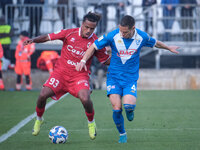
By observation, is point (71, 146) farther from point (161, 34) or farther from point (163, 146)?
point (161, 34)

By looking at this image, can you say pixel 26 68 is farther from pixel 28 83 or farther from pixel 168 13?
Answer: pixel 168 13

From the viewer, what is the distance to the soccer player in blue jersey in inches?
294

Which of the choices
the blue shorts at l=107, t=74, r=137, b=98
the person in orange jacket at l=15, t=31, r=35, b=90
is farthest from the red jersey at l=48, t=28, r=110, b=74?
the person in orange jacket at l=15, t=31, r=35, b=90

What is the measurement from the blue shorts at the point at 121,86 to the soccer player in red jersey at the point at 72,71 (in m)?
0.38

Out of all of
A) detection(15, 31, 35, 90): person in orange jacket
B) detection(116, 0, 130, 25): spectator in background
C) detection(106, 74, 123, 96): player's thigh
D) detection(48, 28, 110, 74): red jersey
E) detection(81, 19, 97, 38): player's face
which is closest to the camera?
detection(106, 74, 123, 96): player's thigh

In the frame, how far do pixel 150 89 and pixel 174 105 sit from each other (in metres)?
5.45

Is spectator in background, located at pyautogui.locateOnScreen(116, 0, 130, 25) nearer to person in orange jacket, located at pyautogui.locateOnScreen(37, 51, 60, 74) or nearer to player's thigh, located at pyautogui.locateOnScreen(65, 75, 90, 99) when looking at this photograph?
A: person in orange jacket, located at pyautogui.locateOnScreen(37, 51, 60, 74)

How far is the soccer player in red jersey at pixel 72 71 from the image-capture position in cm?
766

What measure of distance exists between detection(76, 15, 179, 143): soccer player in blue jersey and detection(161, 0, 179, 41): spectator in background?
36.4ft

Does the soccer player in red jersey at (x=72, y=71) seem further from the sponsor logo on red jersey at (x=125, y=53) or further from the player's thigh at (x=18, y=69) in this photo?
the player's thigh at (x=18, y=69)

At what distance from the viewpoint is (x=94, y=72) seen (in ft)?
61.1

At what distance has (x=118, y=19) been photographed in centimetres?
1872

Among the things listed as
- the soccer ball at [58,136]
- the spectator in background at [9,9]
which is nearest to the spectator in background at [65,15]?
the spectator in background at [9,9]

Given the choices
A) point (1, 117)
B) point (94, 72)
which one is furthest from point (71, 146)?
point (94, 72)
